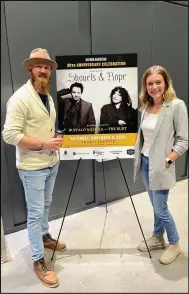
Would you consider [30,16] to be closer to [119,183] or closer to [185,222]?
[119,183]

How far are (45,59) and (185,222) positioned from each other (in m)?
2.10

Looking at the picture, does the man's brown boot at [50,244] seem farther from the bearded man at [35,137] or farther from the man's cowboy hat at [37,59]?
the man's cowboy hat at [37,59]

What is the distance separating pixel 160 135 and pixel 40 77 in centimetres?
92

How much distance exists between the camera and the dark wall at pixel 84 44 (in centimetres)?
231

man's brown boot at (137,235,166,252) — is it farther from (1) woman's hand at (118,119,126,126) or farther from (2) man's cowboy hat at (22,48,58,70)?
(2) man's cowboy hat at (22,48,58,70)

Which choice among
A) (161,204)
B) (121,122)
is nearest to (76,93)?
(121,122)

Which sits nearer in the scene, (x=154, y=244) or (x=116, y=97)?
(x=116, y=97)

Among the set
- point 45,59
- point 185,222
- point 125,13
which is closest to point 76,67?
point 45,59

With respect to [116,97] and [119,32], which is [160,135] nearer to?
[116,97]

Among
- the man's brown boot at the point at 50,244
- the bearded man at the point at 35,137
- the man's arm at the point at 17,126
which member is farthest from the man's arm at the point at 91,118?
the man's brown boot at the point at 50,244

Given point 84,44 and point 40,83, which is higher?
point 84,44

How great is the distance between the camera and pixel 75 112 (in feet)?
6.93

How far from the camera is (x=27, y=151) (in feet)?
6.03

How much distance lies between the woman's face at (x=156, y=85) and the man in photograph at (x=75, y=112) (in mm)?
506
